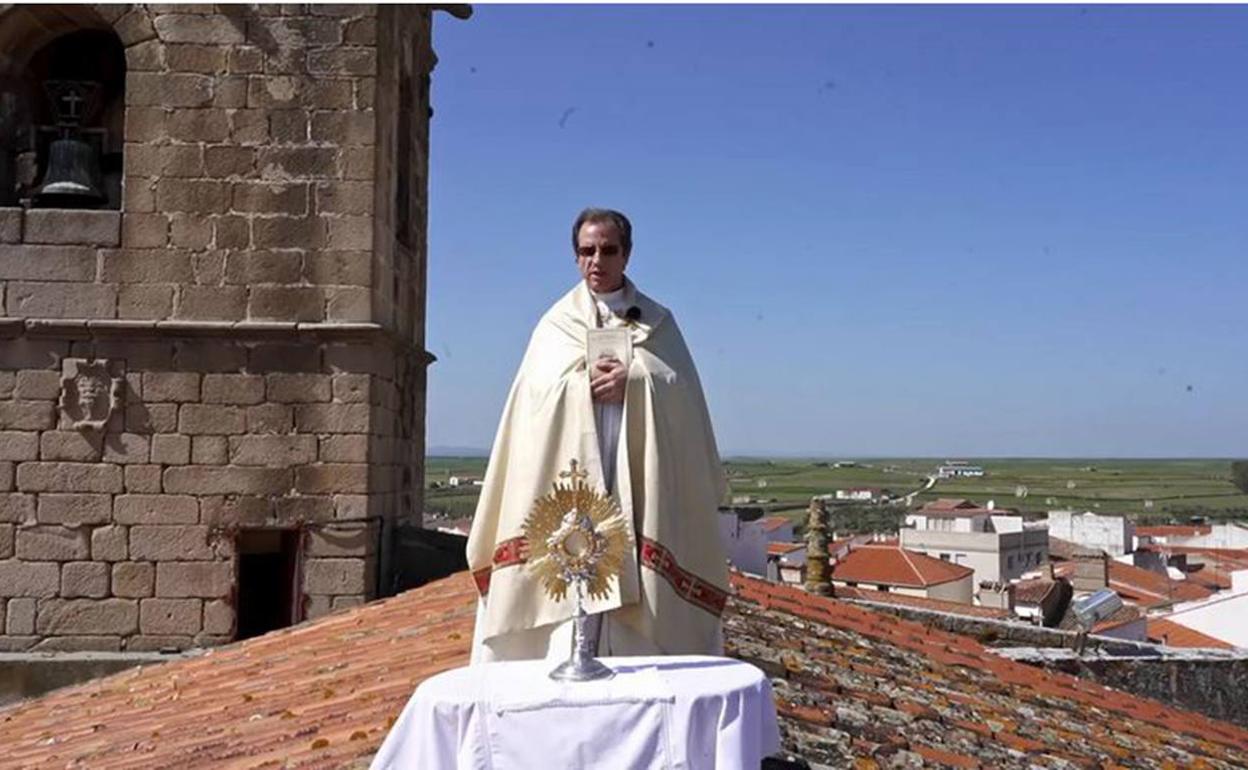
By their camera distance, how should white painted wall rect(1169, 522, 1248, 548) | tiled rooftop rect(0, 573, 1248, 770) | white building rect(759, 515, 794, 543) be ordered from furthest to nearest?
white painted wall rect(1169, 522, 1248, 548) < white building rect(759, 515, 794, 543) < tiled rooftop rect(0, 573, 1248, 770)

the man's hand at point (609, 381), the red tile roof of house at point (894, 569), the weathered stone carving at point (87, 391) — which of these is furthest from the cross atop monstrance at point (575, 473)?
the red tile roof of house at point (894, 569)

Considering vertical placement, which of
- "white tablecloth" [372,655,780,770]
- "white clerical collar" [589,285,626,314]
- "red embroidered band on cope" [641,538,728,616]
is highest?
"white clerical collar" [589,285,626,314]

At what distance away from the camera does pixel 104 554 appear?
7.93 metres

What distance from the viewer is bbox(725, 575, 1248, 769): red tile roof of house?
4578mm

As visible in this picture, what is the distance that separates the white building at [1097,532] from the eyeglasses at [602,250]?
46.7 metres

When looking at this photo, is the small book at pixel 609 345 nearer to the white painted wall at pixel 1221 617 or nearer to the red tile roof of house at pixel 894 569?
the white painted wall at pixel 1221 617

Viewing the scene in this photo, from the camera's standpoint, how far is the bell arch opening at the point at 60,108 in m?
8.20

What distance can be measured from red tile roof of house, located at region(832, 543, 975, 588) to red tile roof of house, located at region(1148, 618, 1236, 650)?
6.69 meters

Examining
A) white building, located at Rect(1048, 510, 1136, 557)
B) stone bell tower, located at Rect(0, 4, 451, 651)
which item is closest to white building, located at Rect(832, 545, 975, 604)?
stone bell tower, located at Rect(0, 4, 451, 651)

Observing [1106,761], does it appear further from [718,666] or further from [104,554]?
[104,554]

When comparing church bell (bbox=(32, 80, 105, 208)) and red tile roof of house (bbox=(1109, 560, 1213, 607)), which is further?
red tile roof of house (bbox=(1109, 560, 1213, 607))

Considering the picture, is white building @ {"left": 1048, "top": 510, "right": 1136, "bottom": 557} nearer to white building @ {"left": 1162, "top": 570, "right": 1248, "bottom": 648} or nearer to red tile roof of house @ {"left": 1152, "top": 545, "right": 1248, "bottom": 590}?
red tile roof of house @ {"left": 1152, "top": 545, "right": 1248, "bottom": 590}

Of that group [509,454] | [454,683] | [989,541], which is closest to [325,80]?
[509,454]

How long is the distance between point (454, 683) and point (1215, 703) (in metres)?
7.96
